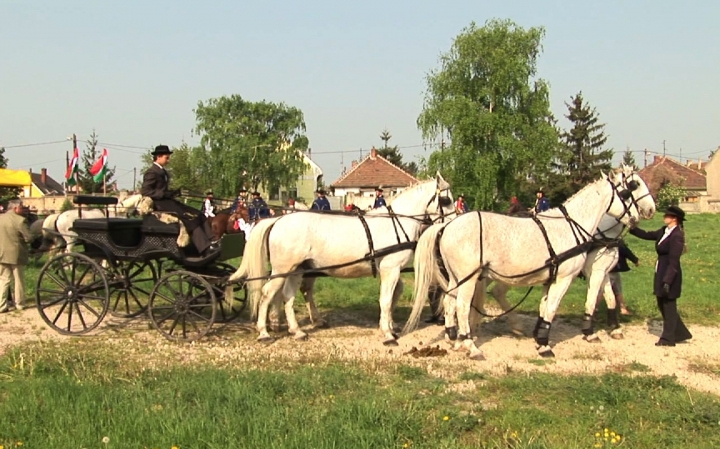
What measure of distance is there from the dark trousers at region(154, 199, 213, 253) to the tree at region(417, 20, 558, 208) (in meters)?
32.2

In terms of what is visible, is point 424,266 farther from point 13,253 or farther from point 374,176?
point 374,176

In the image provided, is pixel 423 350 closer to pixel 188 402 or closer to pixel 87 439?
pixel 188 402

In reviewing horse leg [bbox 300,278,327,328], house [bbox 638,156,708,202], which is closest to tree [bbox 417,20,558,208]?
house [bbox 638,156,708,202]

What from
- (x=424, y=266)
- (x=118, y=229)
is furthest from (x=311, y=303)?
(x=118, y=229)

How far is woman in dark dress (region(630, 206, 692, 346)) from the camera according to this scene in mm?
8609

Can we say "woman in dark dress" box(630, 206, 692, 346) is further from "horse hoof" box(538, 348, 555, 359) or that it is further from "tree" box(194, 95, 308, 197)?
"tree" box(194, 95, 308, 197)

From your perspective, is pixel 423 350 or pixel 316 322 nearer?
pixel 423 350

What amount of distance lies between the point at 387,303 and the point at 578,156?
50464mm

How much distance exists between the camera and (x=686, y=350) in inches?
333

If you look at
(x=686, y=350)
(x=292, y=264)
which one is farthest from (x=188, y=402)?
(x=686, y=350)

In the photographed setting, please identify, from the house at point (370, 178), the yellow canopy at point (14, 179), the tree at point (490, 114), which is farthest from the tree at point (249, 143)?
the yellow canopy at point (14, 179)

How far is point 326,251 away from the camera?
8867 millimetres

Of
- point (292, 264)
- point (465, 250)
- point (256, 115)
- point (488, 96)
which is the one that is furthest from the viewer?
point (256, 115)

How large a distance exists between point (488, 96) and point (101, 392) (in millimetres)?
38453
